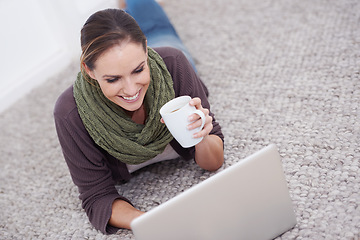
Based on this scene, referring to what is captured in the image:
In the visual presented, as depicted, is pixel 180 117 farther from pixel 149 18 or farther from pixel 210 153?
pixel 149 18

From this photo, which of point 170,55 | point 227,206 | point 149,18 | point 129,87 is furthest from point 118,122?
point 149,18

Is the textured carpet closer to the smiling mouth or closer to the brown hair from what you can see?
the smiling mouth

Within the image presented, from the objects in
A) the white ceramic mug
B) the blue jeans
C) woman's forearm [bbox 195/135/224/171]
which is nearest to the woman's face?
the white ceramic mug

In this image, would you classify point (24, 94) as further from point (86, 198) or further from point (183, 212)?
point (183, 212)

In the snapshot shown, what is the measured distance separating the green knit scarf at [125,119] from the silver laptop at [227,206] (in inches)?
16.2

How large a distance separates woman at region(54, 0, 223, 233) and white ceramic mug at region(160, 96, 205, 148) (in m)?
0.02

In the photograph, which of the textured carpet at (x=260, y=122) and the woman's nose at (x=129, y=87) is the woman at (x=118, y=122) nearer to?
the woman's nose at (x=129, y=87)

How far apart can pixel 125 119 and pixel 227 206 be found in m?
0.48

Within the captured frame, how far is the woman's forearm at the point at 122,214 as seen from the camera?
132cm

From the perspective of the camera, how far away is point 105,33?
1.18 metres

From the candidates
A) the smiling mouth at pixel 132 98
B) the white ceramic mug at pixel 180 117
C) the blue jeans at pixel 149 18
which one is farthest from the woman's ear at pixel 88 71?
the blue jeans at pixel 149 18

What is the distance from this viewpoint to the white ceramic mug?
3.85ft

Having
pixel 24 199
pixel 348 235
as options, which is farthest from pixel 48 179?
pixel 348 235

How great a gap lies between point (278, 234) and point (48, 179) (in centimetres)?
95
